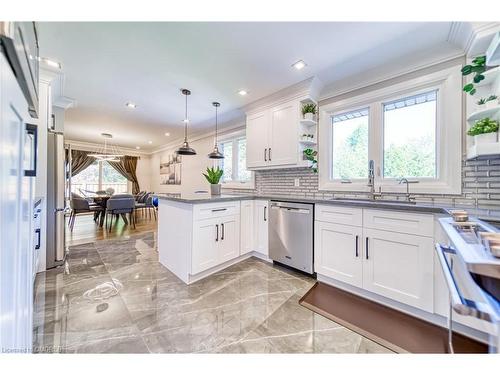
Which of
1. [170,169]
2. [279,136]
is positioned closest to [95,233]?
[170,169]

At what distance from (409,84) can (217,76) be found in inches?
84.2

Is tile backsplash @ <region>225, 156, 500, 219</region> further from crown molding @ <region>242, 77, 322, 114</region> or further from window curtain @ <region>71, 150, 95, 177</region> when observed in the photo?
window curtain @ <region>71, 150, 95, 177</region>

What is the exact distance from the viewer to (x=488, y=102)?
1.51 meters

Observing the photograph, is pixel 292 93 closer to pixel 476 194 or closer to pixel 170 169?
pixel 476 194

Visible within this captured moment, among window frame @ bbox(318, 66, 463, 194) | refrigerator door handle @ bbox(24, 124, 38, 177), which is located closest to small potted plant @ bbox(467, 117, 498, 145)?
window frame @ bbox(318, 66, 463, 194)

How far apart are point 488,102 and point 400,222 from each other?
1.14m

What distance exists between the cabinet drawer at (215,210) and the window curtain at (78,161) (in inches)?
277

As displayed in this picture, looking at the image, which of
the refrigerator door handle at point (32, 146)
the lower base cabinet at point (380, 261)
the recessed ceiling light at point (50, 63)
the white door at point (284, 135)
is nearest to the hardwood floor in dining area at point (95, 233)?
the recessed ceiling light at point (50, 63)

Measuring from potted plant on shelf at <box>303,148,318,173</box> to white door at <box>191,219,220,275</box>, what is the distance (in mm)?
1488

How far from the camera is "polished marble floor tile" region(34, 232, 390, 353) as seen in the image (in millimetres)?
1284

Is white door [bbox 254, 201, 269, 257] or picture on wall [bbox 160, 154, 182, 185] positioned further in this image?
picture on wall [bbox 160, 154, 182, 185]

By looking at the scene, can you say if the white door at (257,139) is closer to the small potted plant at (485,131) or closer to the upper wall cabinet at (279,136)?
the upper wall cabinet at (279,136)

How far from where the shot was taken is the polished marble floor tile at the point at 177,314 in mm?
1284
